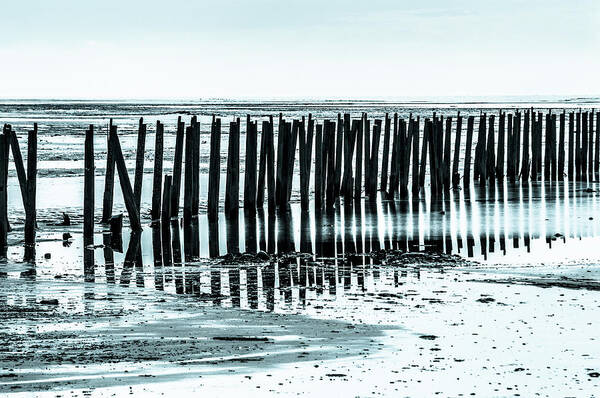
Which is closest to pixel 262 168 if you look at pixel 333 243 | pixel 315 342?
pixel 333 243

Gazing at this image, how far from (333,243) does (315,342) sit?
24.4ft

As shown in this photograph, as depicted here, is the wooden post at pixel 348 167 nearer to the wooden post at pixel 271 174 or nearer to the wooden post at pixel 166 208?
the wooden post at pixel 271 174

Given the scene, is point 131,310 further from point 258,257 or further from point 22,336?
point 258,257

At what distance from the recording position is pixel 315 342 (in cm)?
934

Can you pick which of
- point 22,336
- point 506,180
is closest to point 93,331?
point 22,336

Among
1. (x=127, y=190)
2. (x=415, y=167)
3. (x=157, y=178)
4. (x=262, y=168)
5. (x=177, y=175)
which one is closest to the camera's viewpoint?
(x=127, y=190)

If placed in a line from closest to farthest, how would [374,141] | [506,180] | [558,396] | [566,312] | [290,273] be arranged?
1. [558,396]
2. [566,312]
3. [290,273]
4. [374,141]
5. [506,180]

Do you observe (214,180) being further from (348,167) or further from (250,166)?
(348,167)

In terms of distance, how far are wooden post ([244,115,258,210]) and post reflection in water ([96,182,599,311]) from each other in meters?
0.39

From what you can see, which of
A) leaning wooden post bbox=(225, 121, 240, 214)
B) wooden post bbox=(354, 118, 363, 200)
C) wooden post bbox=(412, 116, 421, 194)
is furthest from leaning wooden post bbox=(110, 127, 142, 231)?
wooden post bbox=(412, 116, 421, 194)

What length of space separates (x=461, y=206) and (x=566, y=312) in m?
11.7

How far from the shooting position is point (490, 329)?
32.5 ft

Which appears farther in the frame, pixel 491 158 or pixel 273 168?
pixel 491 158

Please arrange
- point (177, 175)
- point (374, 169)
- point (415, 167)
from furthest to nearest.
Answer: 1. point (415, 167)
2. point (374, 169)
3. point (177, 175)
